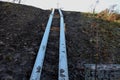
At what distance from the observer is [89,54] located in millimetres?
6270

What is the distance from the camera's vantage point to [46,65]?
16.7 ft

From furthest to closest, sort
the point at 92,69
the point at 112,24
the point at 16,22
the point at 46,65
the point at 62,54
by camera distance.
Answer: the point at 112,24 → the point at 16,22 → the point at 62,54 → the point at 46,65 → the point at 92,69

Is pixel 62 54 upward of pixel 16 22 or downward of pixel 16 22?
downward

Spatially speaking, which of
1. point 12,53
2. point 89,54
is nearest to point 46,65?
point 12,53

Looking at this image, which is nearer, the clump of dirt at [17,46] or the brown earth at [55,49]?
the clump of dirt at [17,46]

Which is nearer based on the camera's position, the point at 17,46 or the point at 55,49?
the point at 55,49

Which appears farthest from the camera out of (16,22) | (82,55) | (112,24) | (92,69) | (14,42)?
(112,24)

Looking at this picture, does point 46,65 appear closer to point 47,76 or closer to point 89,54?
point 47,76

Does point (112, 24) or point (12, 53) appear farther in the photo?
point (112, 24)

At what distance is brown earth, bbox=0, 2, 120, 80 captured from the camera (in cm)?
493

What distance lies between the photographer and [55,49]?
6219mm

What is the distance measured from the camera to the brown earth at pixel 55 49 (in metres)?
4.93

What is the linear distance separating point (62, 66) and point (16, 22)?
539 centimetres

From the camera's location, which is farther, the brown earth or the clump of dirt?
the brown earth
